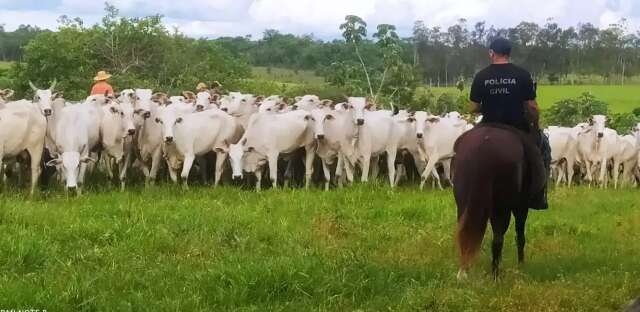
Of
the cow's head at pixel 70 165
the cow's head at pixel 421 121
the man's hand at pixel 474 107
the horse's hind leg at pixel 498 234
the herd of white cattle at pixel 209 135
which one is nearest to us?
the horse's hind leg at pixel 498 234

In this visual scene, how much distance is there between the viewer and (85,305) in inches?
270

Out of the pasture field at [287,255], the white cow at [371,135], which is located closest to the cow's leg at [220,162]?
the pasture field at [287,255]

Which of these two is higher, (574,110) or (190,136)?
(190,136)

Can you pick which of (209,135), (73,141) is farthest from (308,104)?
(73,141)

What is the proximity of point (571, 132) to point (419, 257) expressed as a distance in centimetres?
1406

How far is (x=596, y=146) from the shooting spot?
21.7 metres

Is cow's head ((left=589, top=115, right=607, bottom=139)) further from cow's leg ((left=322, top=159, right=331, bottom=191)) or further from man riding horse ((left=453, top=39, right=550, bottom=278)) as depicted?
man riding horse ((left=453, top=39, right=550, bottom=278))

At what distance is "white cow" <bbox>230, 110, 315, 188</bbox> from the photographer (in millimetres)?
15727

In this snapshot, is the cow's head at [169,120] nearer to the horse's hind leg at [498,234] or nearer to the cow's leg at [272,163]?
the cow's leg at [272,163]

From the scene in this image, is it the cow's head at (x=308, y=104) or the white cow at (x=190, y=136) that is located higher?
the cow's head at (x=308, y=104)

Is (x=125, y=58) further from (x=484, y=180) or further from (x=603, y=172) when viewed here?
(x=484, y=180)

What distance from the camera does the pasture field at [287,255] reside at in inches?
281

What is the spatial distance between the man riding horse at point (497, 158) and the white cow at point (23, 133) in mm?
7935

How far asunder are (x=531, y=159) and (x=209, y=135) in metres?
8.65
